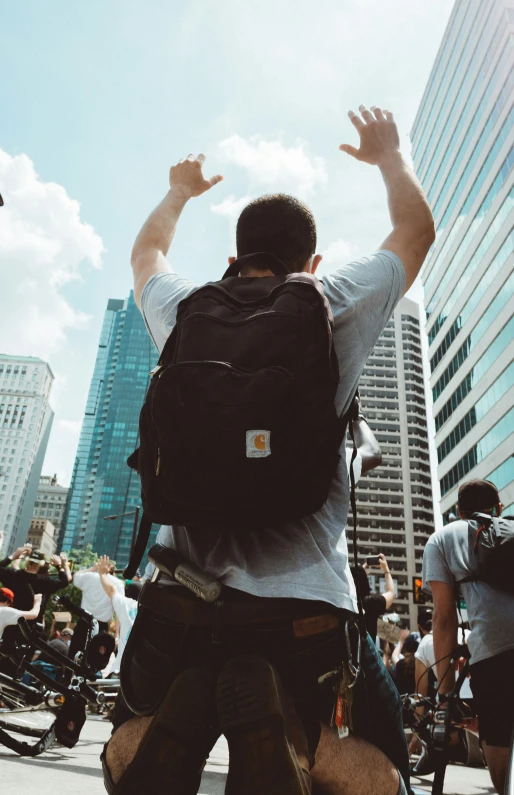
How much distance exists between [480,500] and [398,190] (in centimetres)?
269

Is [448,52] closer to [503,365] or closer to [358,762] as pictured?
[503,365]

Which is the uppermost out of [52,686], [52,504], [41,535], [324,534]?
[52,504]

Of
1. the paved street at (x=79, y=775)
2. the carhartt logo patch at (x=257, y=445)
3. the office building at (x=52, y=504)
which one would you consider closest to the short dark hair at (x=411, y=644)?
the paved street at (x=79, y=775)

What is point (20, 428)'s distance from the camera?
151m

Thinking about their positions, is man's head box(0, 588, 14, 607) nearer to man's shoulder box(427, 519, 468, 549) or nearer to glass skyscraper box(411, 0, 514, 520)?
man's shoulder box(427, 519, 468, 549)

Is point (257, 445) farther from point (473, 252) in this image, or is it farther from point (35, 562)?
point (473, 252)

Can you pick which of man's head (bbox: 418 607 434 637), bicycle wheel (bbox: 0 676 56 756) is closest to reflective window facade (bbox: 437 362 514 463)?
man's head (bbox: 418 607 434 637)

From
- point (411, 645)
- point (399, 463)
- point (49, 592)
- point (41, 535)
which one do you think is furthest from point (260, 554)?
point (41, 535)

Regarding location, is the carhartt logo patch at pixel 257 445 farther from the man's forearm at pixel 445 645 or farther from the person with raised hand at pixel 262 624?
the man's forearm at pixel 445 645

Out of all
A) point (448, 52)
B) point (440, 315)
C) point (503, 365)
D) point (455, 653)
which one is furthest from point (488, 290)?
point (455, 653)

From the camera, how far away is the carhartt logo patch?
3.57 ft

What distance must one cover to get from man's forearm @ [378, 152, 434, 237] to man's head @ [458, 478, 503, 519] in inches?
102

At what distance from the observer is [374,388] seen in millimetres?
119000

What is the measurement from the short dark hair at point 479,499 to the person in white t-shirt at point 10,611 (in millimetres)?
4766
